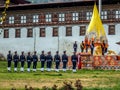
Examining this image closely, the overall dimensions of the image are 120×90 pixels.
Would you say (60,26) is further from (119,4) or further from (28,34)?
(119,4)

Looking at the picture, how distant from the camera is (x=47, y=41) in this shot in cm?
5456

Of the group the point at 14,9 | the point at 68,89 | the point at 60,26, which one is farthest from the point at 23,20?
the point at 68,89

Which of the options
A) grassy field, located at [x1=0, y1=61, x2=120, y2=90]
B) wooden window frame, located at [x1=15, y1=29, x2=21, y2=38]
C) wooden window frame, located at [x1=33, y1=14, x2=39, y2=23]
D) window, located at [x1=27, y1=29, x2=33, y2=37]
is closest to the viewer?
grassy field, located at [x1=0, y1=61, x2=120, y2=90]

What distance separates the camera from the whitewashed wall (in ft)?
171

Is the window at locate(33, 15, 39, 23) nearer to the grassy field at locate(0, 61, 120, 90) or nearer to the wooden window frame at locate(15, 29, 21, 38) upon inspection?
the wooden window frame at locate(15, 29, 21, 38)

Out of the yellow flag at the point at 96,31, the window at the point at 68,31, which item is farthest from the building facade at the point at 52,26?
the yellow flag at the point at 96,31

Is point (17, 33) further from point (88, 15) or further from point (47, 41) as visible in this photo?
point (88, 15)

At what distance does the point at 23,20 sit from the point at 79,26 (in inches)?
371

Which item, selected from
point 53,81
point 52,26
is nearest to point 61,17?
Result: point 52,26

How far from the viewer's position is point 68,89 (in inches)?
374

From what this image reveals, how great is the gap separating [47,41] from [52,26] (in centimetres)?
229

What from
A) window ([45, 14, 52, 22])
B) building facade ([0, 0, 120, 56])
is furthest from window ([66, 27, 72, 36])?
window ([45, 14, 52, 22])

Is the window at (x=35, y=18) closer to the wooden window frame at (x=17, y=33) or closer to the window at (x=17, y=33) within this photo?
the wooden window frame at (x=17, y=33)

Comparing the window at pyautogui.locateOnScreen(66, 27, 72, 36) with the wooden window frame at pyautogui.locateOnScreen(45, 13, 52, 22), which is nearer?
the window at pyautogui.locateOnScreen(66, 27, 72, 36)
